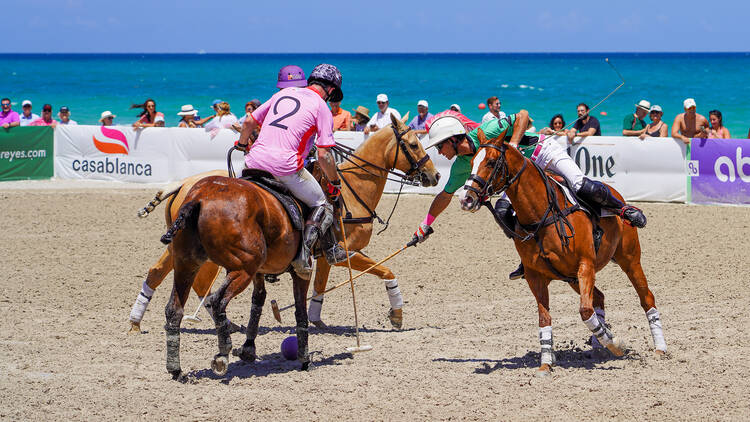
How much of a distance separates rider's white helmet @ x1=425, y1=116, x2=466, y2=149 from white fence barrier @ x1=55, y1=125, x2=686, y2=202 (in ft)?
31.3

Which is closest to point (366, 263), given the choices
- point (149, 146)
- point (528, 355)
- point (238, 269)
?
point (528, 355)

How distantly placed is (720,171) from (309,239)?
10983 mm

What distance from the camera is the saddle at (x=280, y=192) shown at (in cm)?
736

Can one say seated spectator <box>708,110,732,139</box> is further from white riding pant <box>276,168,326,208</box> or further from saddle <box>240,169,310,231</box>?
saddle <box>240,169,310,231</box>

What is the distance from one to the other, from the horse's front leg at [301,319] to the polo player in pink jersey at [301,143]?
0.77ft

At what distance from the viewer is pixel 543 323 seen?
24.7 ft

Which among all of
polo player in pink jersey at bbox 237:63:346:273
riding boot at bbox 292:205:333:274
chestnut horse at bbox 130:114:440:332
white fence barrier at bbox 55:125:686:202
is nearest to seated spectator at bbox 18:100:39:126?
white fence barrier at bbox 55:125:686:202

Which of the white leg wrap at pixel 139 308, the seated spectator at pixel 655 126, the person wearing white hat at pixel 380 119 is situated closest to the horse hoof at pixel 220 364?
the white leg wrap at pixel 139 308

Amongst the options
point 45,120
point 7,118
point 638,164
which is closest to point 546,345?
point 638,164

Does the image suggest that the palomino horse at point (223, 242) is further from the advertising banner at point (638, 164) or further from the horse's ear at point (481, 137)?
the advertising banner at point (638, 164)

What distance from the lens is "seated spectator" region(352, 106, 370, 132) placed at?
18766 mm

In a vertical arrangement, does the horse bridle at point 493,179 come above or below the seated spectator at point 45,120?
below

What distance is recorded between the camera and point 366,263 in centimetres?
925

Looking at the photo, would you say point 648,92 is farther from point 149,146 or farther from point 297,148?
point 297,148
